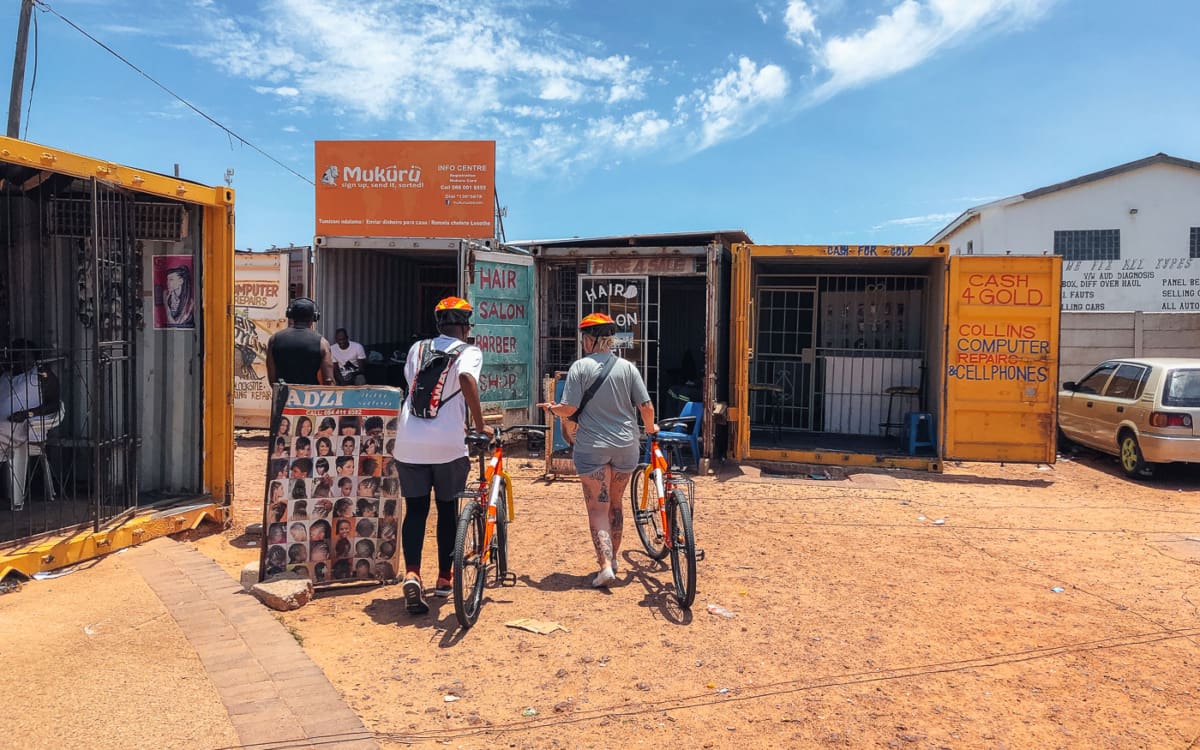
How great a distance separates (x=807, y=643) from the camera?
13.8ft

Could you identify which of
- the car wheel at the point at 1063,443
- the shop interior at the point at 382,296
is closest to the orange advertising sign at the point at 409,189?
the shop interior at the point at 382,296

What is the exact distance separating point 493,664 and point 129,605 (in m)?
2.35

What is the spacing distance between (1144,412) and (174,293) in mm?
10312

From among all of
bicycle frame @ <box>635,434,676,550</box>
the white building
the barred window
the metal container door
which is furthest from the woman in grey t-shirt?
the barred window

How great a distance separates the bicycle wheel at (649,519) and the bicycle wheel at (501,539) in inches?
37.1

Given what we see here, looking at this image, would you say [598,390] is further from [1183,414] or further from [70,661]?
[1183,414]

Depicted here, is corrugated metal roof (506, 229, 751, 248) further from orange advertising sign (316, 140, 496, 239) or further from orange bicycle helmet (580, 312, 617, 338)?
orange bicycle helmet (580, 312, 617, 338)

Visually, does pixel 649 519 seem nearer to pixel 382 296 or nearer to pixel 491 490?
pixel 491 490

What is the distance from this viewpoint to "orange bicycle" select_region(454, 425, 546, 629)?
165 inches

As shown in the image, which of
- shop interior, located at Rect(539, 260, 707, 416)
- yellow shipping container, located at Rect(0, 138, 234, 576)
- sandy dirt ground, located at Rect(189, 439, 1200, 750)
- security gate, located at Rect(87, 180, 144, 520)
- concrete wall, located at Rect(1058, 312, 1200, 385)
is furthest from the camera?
concrete wall, located at Rect(1058, 312, 1200, 385)

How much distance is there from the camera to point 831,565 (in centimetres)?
570

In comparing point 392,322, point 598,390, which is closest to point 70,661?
point 598,390

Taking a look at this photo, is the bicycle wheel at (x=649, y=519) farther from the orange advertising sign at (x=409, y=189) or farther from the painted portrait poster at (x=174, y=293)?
the orange advertising sign at (x=409, y=189)

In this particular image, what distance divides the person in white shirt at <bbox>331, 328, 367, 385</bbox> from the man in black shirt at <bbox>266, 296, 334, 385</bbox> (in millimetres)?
5164
